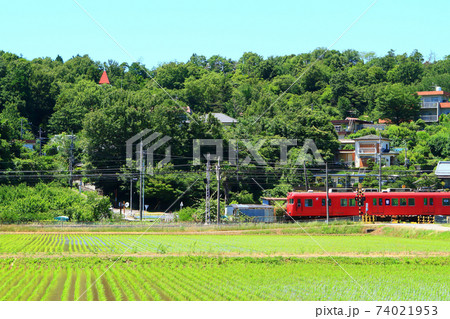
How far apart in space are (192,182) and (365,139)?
2513cm

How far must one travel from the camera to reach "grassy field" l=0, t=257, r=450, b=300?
18.1 meters

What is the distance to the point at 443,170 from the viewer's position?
207 feet

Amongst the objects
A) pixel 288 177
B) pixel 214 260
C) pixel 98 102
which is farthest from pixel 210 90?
pixel 214 260

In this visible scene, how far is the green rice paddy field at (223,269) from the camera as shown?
18422 mm

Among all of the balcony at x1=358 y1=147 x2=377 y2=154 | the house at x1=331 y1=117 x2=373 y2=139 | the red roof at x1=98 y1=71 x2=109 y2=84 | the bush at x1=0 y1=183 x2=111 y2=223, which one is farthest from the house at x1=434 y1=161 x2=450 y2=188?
the red roof at x1=98 y1=71 x2=109 y2=84

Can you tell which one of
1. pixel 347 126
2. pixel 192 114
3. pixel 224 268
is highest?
pixel 192 114

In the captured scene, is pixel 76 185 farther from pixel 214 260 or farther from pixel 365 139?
pixel 214 260

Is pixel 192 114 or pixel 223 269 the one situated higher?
pixel 192 114

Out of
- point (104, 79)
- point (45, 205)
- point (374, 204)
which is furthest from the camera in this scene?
point (104, 79)

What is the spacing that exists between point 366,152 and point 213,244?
45.8 m

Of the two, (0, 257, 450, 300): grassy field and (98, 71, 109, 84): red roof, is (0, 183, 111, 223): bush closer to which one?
(0, 257, 450, 300): grassy field

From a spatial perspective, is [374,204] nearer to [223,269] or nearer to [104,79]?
[223,269]

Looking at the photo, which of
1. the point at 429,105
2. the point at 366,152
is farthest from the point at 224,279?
the point at 429,105

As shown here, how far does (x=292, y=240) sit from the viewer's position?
36.0 m
